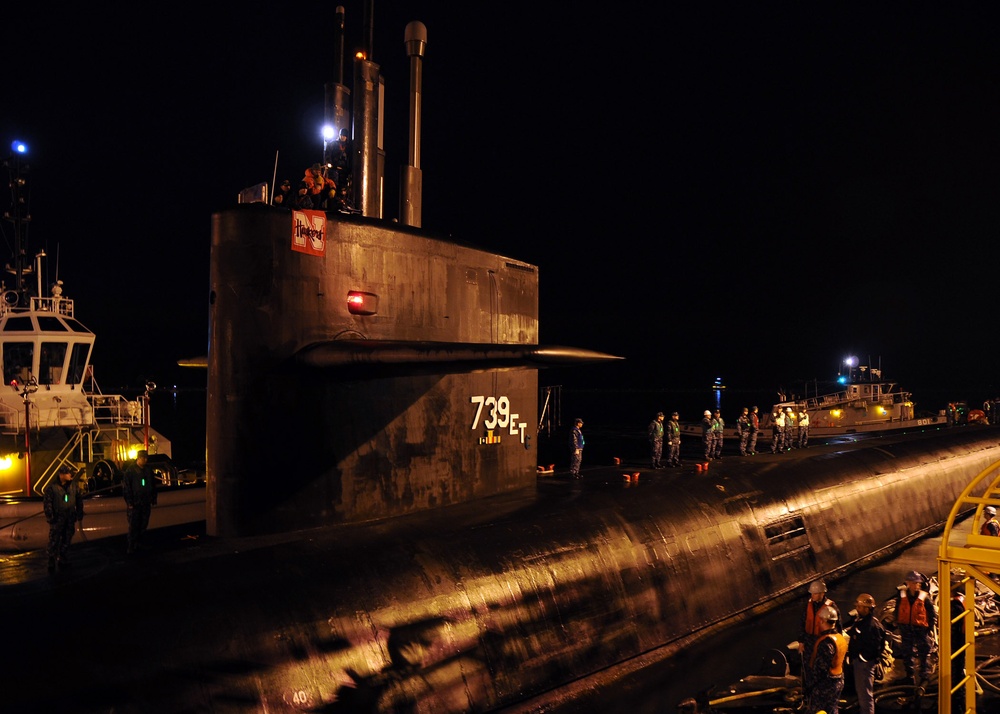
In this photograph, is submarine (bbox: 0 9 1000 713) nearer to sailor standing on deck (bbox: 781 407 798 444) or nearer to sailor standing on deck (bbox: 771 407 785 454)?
sailor standing on deck (bbox: 771 407 785 454)

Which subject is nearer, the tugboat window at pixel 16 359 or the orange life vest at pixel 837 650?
the orange life vest at pixel 837 650

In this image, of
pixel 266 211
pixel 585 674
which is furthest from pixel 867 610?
pixel 266 211

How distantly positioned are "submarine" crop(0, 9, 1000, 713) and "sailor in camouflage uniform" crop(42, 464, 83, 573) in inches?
8.2

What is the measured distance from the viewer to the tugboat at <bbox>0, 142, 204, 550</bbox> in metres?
20.8

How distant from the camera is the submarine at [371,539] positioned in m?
6.07

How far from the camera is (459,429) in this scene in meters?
9.92

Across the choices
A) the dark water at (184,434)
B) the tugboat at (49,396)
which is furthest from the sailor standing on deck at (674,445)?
the dark water at (184,434)

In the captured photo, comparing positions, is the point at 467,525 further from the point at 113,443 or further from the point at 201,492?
the point at 113,443

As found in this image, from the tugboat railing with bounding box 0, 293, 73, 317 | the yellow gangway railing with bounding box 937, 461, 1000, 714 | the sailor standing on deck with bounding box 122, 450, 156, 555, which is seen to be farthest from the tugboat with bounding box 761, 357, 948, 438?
the sailor standing on deck with bounding box 122, 450, 156, 555

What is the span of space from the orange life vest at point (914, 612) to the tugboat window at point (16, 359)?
2194cm

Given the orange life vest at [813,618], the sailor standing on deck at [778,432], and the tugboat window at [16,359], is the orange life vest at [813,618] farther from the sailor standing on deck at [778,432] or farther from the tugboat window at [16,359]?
the tugboat window at [16,359]

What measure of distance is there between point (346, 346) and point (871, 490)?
13.1 meters

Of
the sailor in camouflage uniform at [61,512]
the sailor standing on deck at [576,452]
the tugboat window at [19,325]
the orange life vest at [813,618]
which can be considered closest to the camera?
the orange life vest at [813,618]

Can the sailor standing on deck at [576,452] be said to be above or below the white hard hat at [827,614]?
above
